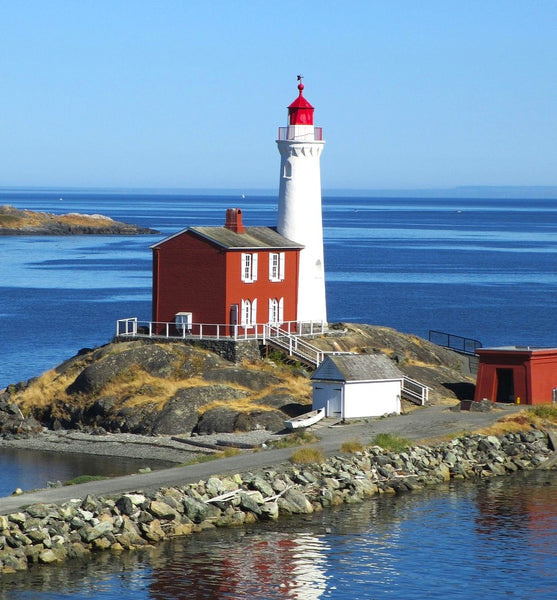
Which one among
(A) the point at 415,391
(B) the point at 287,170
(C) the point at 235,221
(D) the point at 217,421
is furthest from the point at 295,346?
(B) the point at 287,170

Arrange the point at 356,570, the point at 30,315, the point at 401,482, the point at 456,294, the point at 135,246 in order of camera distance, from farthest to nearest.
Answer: the point at 135,246
the point at 456,294
the point at 30,315
the point at 401,482
the point at 356,570

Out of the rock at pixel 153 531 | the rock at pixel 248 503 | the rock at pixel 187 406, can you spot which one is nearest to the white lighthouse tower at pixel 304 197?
the rock at pixel 187 406

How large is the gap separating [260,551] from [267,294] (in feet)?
71.6

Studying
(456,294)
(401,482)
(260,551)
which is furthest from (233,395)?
(456,294)

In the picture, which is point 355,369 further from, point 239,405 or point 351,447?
point 351,447

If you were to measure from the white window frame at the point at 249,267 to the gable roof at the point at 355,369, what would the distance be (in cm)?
682

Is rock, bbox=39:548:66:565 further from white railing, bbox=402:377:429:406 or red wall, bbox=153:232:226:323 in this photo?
red wall, bbox=153:232:226:323

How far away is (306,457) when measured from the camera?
35406mm

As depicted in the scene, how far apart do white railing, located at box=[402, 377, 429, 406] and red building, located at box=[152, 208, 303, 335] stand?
6427 mm

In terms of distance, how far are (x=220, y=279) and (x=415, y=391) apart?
27.0 feet

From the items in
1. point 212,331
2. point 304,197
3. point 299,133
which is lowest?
point 212,331

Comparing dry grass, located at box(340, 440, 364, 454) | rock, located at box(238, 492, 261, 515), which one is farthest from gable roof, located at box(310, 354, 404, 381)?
rock, located at box(238, 492, 261, 515)

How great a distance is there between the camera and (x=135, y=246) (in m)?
162

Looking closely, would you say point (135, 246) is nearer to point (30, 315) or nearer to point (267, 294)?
point (30, 315)
